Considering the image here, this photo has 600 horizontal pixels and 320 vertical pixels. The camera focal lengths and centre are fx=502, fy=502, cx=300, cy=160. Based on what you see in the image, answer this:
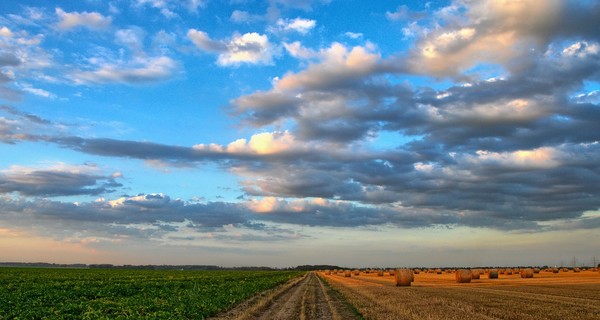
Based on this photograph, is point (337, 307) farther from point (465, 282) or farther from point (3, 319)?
point (465, 282)

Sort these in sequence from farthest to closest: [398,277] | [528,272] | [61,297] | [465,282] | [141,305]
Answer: [528,272]
[465,282]
[398,277]
[61,297]
[141,305]

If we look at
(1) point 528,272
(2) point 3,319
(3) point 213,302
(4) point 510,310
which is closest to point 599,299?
(4) point 510,310

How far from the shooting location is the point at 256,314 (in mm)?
25234

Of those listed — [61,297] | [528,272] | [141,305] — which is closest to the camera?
[141,305]

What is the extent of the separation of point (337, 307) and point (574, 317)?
1208 cm

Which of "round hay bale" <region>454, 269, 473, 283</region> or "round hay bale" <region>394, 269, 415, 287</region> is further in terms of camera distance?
"round hay bale" <region>454, 269, 473, 283</region>

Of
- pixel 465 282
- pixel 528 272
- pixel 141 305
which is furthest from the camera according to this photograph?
pixel 528 272

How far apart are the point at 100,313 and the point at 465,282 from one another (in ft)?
144

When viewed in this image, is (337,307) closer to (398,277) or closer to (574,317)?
(574,317)

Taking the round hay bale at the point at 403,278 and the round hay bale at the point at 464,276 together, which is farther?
the round hay bale at the point at 464,276

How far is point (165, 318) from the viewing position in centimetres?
2059

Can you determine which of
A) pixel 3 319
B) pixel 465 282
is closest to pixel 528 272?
pixel 465 282

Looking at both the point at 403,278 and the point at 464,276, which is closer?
the point at 403,278

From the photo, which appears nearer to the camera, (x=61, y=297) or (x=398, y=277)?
(x=61, y=297)
